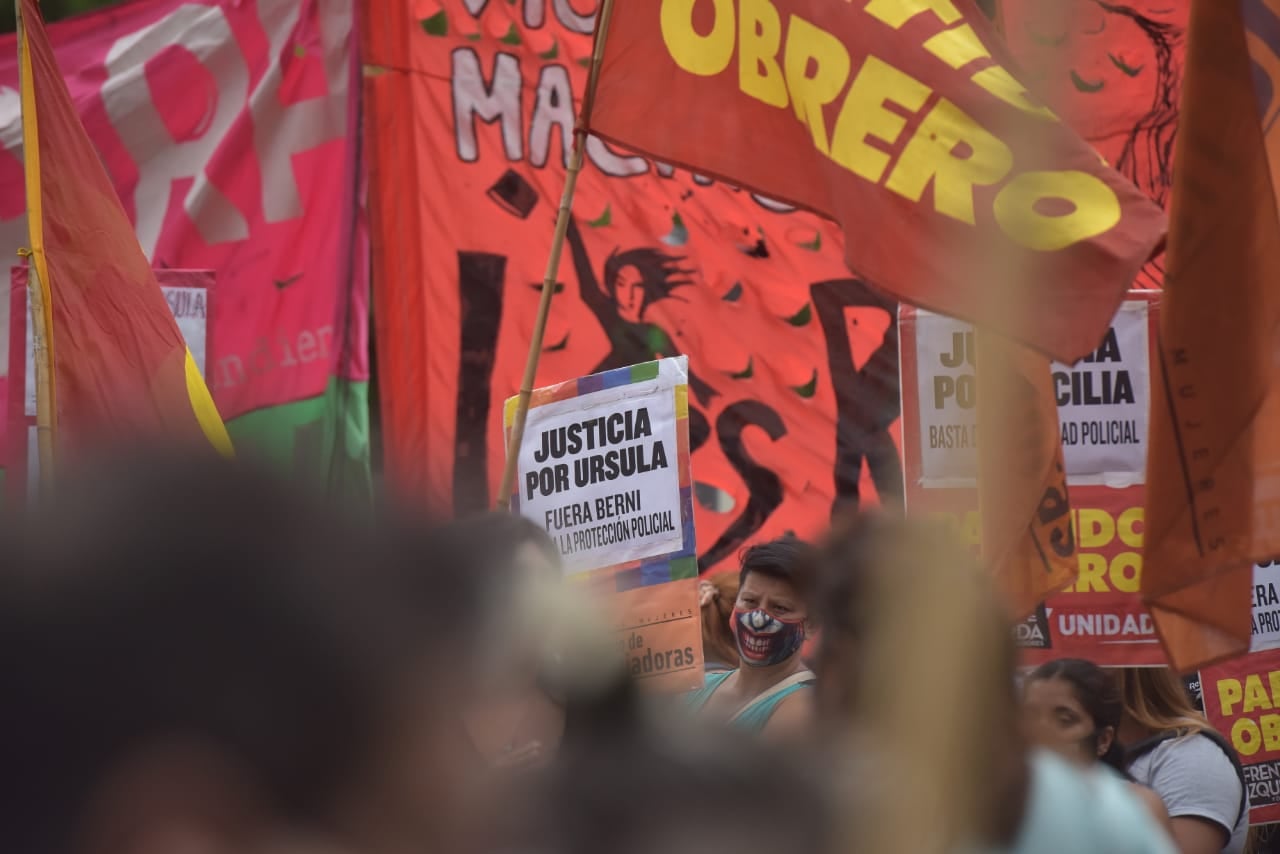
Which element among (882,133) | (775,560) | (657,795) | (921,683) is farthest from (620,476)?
(657,795)

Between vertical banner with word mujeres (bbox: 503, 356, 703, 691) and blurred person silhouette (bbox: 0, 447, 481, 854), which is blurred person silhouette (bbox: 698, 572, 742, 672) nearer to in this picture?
vertical banner with word mujeres (bbox: 503, 356, 703, 691)

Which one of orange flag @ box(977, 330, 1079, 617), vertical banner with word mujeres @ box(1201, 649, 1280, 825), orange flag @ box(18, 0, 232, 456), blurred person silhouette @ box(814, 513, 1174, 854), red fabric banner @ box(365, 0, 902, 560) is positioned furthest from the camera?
red fabric banner @ box(365, 0, 902, 560)

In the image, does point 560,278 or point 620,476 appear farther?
point 560,278

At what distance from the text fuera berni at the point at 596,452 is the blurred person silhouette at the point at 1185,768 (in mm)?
1363

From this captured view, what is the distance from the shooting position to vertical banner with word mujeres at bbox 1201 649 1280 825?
5.98 metres

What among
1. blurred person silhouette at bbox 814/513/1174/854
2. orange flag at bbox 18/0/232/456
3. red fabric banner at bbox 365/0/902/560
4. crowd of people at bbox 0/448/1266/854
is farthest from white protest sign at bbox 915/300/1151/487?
crowd of people at bbox 0/448/1266/854

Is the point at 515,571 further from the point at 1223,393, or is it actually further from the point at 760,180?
the point at 760,180

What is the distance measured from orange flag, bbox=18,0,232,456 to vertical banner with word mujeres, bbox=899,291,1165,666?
6.38 ft

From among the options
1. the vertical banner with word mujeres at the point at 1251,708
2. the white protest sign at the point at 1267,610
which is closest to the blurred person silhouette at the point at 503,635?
the white protest sign at the point at 1267,610

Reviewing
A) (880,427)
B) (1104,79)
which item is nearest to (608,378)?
(880,427)

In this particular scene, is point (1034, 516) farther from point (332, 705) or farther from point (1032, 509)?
point (332, 705)

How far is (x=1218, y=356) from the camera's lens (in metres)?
2.80

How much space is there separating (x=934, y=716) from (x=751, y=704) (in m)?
2.10

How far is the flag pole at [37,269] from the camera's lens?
142 inches
